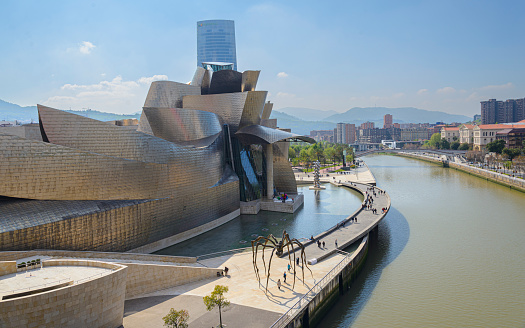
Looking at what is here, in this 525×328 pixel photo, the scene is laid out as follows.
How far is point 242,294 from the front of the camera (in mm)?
18703

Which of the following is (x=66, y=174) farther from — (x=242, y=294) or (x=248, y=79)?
(x=248, y=79)

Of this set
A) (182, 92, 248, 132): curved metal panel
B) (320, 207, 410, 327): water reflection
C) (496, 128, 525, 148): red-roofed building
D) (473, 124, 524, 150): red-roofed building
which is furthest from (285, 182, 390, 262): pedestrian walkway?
(473, 124, 524, 150): red-roofed building

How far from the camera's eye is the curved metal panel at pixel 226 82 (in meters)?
45.3

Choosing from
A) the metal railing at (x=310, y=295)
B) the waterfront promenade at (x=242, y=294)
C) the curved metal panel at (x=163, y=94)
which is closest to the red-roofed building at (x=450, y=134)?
the curved metal panel at (x=163, y=94)

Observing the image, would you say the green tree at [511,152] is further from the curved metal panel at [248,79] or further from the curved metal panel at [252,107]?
the curved metal panel at [252,107]

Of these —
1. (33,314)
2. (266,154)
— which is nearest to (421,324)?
(33,314)

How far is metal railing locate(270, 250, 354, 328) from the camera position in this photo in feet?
51.9

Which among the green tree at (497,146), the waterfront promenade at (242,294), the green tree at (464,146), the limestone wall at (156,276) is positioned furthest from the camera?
the green tree at (464,146)

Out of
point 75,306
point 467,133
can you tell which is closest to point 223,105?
point 75,306

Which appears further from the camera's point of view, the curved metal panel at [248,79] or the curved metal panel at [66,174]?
the curved metal panel at [248,79]

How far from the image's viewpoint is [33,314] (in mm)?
12727

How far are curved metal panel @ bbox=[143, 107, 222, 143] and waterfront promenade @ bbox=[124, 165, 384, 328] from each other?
42.2 feet

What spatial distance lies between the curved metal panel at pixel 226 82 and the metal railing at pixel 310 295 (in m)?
27.4

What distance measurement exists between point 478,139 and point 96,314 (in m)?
122
